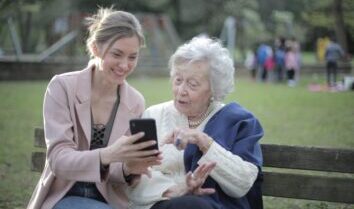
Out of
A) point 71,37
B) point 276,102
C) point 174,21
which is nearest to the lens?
point 276,102

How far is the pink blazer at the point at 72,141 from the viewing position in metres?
3.50

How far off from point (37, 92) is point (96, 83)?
17.0 meters

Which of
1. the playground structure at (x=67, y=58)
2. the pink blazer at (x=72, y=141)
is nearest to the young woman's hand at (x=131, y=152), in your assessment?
the pink blazer at (x=72, y=141)

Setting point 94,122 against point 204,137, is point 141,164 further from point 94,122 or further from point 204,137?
point 94,122

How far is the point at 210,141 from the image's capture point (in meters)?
3.52

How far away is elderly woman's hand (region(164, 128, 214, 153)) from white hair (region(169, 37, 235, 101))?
0.42m

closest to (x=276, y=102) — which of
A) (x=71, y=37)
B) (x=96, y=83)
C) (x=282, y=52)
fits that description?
(x=282, y=52)

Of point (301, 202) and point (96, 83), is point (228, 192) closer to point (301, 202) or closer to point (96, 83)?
point (96, 83)

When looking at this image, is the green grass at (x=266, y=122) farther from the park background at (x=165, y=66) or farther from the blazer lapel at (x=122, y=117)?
the blazer lapel at (x=122, y=117)

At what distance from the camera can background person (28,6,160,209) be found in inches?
139

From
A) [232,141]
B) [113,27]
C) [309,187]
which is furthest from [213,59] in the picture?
[309,187]

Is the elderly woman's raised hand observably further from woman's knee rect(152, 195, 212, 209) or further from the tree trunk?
the tree trunk

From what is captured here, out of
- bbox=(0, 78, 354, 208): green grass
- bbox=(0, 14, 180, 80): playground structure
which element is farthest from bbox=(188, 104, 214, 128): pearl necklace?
bbox=(0, 14, 180, 80): playground structure

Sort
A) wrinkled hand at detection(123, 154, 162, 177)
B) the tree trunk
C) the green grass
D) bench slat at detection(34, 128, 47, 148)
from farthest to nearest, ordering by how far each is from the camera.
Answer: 1. the tree trunk
2. the green grass
3. bench slat at detection(34, 128, 47, 148)
4. wrinkled hand at detection(123, 154, 162, 177)
